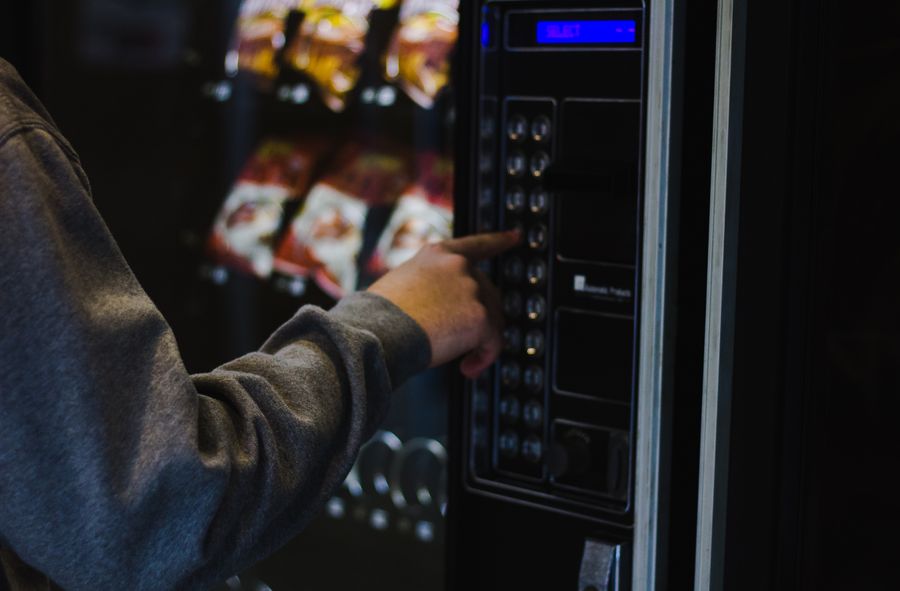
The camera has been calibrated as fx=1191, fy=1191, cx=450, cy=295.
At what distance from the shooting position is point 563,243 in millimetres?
1104

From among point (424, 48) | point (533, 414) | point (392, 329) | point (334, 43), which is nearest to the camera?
point (392, 329)

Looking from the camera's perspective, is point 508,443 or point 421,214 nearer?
point 508,443

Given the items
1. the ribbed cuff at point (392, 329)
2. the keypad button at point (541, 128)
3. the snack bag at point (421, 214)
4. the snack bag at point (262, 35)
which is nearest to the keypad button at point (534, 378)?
the ribbed cuff at point (392, 329)

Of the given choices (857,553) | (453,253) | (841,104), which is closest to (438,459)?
(453,253)

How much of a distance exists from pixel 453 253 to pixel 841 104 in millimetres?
371

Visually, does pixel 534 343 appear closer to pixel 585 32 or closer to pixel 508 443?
pixel 508 443

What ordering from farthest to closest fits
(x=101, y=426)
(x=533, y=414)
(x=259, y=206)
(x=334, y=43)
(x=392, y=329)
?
(x=259, y=206) → (x=334, y=43) → (x=533, y=414) → (x=392, y=329) → (x=101, y=426)

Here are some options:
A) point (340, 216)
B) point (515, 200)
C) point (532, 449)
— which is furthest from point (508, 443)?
point (340, 216)

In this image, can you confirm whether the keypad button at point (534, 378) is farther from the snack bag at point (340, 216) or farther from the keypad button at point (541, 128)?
the snack bag at point (340, 216)

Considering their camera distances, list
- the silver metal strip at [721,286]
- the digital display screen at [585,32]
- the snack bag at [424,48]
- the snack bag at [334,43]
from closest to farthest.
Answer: the silver metal strip at [721,286] < the digital display screen at [585,32] < the snack bag at [424,48] < the snack bag at [334,43]

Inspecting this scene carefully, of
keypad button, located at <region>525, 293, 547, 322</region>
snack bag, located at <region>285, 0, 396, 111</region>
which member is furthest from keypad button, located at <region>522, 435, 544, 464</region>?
snack bag, located at <region>285, 0, 396, 111</region>

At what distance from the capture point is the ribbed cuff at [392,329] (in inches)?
40.8

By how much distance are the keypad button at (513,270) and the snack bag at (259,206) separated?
2.87ft

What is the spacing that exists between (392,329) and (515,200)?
18 centimetres
